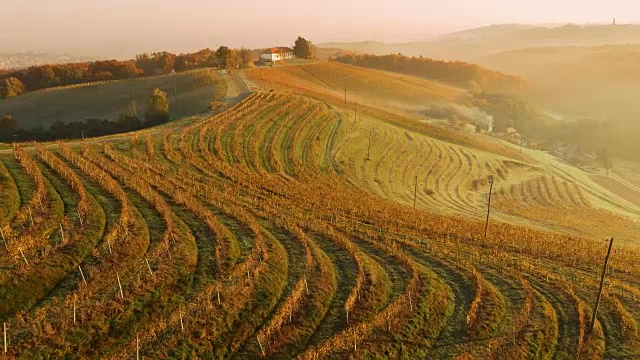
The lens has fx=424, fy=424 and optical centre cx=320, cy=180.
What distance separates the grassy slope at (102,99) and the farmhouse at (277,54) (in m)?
47.0

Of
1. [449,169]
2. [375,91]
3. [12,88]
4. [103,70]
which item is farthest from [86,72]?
[449,169]

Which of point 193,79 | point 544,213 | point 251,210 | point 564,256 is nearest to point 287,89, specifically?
point 193,79

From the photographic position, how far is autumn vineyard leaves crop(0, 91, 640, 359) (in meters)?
20.2

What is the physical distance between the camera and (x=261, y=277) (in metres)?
25.3

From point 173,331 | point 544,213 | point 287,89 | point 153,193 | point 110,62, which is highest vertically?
point 110,62

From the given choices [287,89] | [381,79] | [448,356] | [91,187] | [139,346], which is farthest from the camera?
[381,79]

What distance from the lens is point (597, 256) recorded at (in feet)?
126

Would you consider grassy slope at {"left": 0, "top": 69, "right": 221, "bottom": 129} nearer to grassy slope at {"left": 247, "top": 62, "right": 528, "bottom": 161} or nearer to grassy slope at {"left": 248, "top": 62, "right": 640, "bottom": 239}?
grassy slope at {"left": 247, "top": 62, "right": 528, "bottom": 161}

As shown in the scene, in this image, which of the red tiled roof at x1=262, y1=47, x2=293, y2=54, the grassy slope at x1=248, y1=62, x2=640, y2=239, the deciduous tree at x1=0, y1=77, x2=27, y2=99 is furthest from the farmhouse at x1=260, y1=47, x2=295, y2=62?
the deciduous tree at x1=0, y1=77, x2=27, y2=99

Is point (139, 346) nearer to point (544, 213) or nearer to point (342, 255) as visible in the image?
point (342, 255)

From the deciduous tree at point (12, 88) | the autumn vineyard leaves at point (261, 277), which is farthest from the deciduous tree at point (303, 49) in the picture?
the autumn vineyard leaves at point (261, 277)

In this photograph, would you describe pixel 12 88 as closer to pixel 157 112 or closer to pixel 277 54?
pixel 157 112

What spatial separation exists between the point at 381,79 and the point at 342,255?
471 ft

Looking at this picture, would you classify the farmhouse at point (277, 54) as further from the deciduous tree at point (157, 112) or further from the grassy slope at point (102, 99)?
the deciduous tree at point (157, 112)
